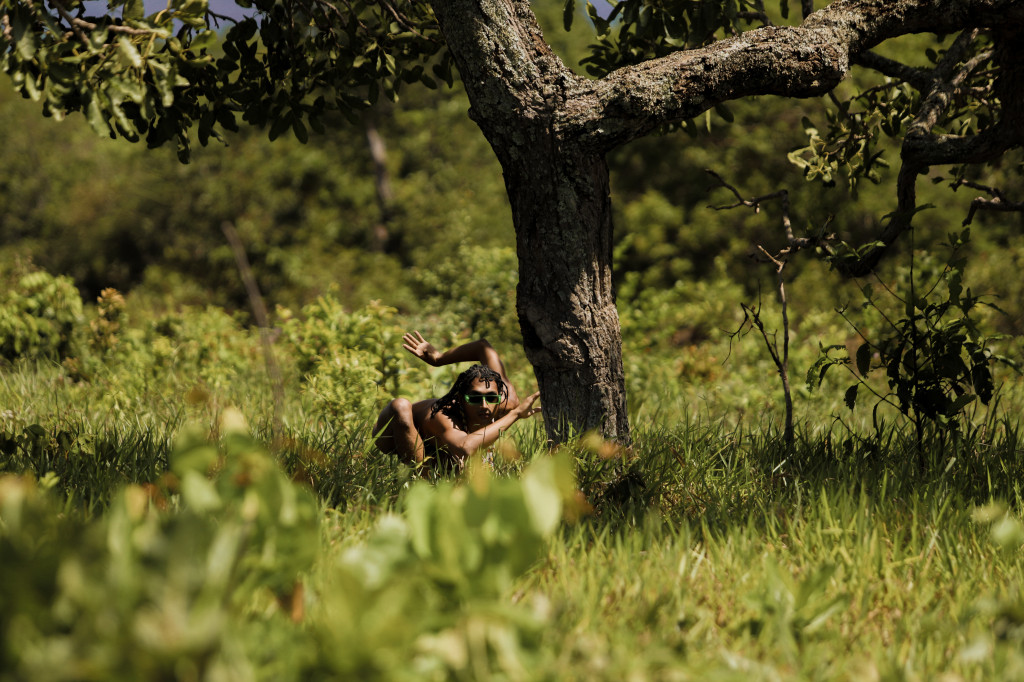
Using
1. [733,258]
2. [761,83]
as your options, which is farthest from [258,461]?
[733,258]

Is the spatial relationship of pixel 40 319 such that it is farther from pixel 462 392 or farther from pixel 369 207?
pixel 369 207

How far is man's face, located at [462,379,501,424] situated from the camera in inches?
119

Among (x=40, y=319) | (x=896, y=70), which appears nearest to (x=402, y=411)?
(x=896, y=70)

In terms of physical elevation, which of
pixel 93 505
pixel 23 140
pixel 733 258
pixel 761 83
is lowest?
pixel 733 258

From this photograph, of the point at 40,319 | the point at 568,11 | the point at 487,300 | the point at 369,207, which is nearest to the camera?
the point at 568,11

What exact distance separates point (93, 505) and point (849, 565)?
7.29ft

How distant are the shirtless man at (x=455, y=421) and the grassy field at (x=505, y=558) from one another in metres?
0.11

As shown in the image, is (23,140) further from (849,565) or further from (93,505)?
(849,565)

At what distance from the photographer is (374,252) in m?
18.1

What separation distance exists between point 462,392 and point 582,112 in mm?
1139

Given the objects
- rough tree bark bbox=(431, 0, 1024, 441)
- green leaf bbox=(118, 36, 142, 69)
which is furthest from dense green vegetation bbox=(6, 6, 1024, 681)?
green leaf bbox=(118, 36, 142, 69)

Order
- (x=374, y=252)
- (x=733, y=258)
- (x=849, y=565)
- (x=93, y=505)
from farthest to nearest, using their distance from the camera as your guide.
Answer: (x=374, y=252), (x=733, y=258), (x=93, y=505), (x=849, y=565)

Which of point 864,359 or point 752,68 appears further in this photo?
point 864,359

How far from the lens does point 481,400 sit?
3.01 meters
